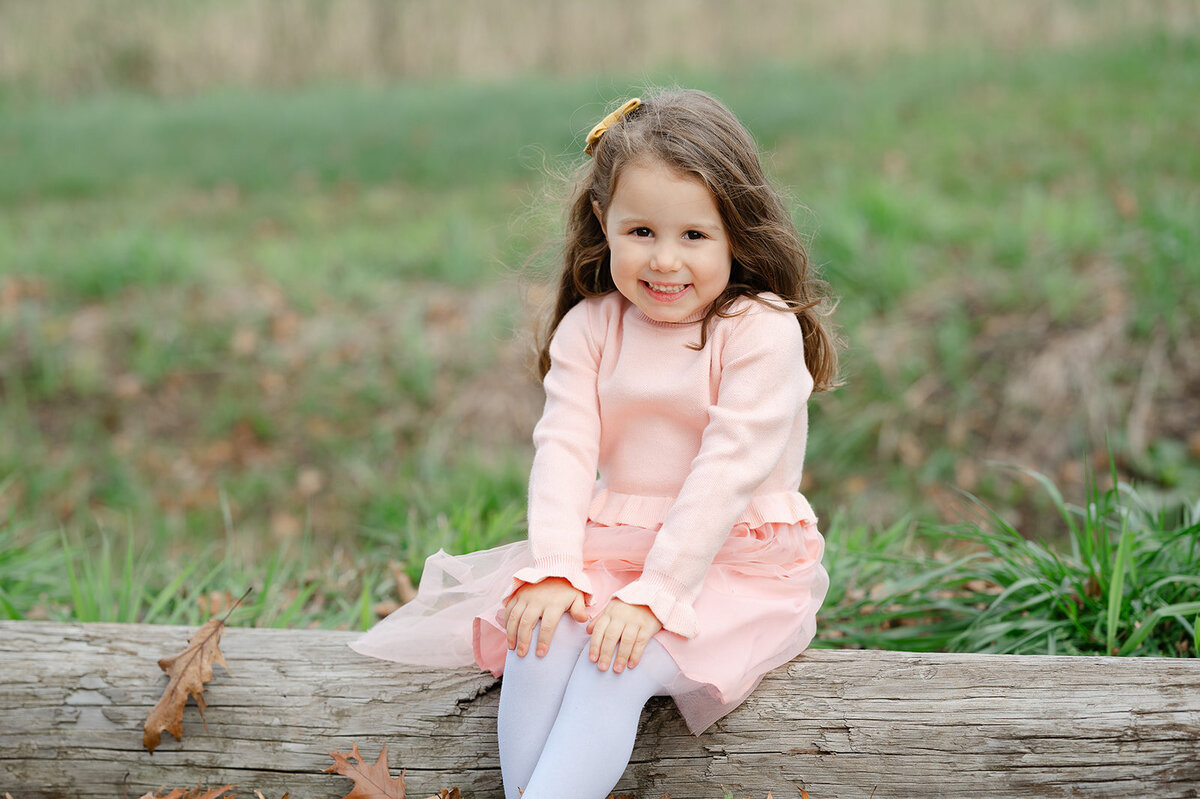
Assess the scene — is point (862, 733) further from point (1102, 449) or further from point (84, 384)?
point (84, 384)

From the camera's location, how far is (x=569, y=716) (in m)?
1.80

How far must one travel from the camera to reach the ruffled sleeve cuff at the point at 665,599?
1.83 m

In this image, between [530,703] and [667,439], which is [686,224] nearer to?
[667,439]

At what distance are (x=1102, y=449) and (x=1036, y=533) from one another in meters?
0.54

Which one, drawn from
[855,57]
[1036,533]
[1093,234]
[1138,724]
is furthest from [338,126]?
[1138,724]

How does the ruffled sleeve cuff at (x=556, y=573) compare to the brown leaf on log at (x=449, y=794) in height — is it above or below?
above

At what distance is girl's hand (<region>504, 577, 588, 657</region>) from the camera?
72.9 inches

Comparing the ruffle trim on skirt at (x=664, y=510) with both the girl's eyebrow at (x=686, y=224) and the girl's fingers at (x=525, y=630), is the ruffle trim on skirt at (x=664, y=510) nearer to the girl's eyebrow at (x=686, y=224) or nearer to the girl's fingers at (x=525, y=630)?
the girl's fingers at (x=525, y=630)

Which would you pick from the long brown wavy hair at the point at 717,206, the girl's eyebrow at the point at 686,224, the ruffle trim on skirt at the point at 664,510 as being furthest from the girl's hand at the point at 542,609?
the girl's eyebrow at the point at 686,224

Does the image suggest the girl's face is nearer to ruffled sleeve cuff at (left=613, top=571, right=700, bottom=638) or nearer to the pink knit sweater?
the pink knit sweater

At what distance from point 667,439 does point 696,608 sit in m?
0.36

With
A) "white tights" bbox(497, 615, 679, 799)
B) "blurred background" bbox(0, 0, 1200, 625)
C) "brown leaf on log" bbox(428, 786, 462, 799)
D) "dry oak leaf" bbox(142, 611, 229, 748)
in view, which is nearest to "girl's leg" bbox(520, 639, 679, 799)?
"white tights" bbox(497, 615, 679, 799)

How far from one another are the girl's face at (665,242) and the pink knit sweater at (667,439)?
0.10 m

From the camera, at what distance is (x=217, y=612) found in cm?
291
